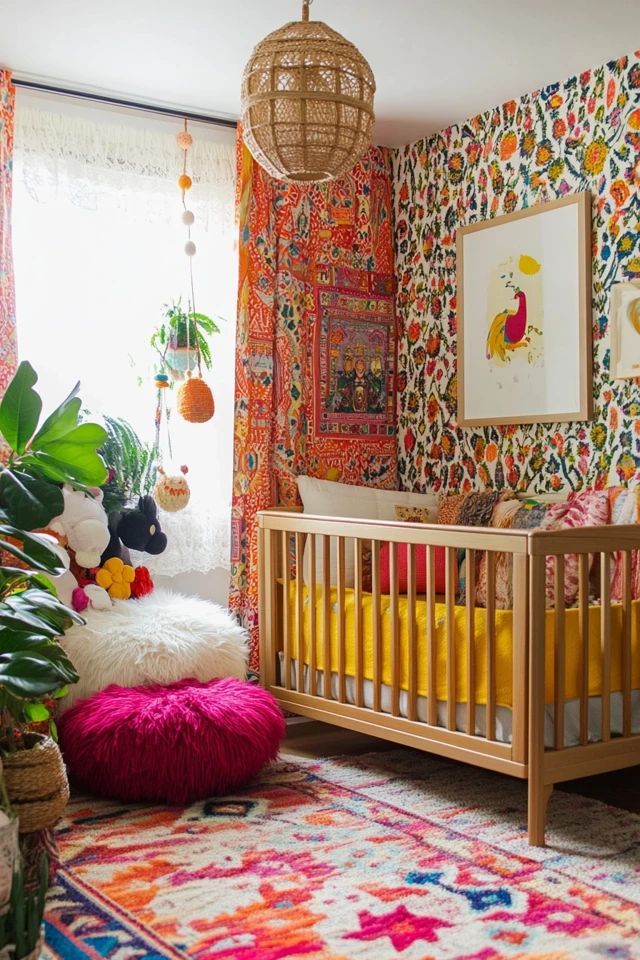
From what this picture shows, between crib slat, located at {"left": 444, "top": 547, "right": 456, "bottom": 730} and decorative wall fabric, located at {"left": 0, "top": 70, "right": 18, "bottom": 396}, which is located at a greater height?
decorative wall fabric, located at {"left": 0, "top": 70, "right": 18, "bottom": 396}

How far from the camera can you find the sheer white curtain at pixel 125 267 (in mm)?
3537

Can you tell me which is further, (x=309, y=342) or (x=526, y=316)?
(x=309, y=342)

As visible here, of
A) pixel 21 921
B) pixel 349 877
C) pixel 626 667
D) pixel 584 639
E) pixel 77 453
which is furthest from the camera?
pixel 626 667

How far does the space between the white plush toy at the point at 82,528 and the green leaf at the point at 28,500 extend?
3.74 feet

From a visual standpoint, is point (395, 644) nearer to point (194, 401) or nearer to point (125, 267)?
point (194, 401)

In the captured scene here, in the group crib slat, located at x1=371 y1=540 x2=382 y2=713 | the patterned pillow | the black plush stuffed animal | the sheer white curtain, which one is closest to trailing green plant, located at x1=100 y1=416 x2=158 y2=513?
the black plush stuffed animal

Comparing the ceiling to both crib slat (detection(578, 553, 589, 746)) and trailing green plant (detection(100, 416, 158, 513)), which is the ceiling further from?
crib slat (detection(578, 553, 589, 746))

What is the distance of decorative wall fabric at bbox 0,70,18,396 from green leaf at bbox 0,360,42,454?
3.86 ft

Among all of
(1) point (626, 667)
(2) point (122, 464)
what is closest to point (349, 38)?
(2) point (122, 464)

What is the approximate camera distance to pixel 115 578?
348cm

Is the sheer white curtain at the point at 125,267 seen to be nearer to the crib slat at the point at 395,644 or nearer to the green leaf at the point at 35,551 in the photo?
the crib slat at the point at 395,644

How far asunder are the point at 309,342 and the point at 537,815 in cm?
209

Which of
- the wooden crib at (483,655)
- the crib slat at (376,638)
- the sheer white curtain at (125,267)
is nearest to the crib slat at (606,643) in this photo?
the wooden crib at (483,655)

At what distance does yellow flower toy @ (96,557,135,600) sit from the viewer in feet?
11.3
